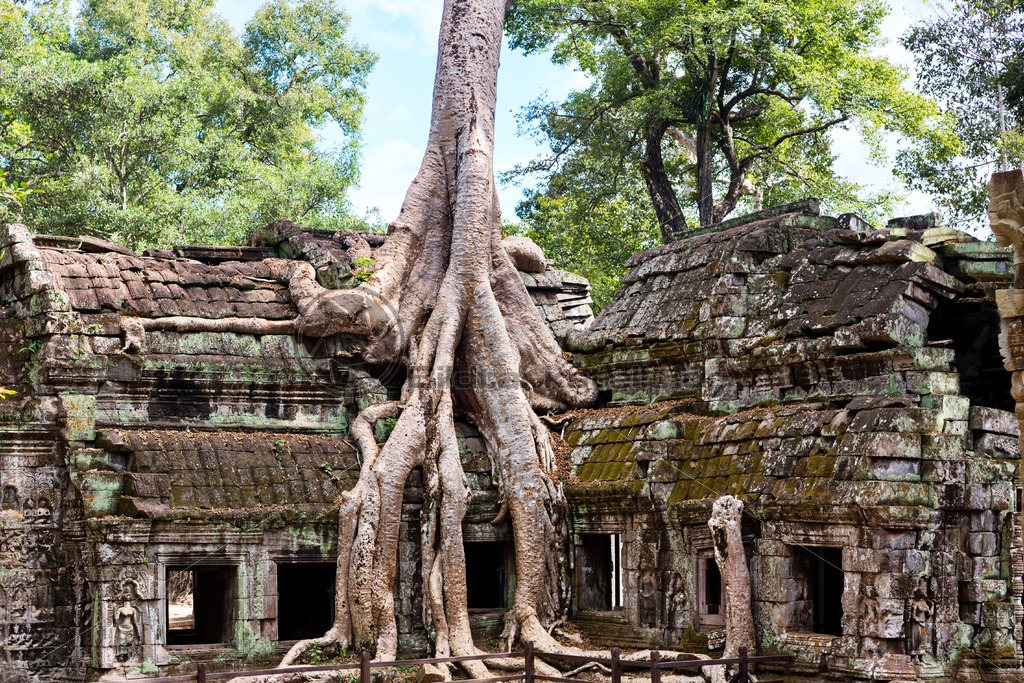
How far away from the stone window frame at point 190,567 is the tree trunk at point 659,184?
1390 centimetres

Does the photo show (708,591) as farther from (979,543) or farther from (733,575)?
(979,543)

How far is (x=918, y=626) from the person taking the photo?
42.1ft

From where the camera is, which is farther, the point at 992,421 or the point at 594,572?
the point at 594,572

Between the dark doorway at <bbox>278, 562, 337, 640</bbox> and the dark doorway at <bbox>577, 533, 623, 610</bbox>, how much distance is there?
3.02 m

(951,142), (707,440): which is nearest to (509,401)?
(707,440)

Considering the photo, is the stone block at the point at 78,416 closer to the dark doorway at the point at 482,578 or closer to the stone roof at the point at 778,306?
the dark doorway at the point at 482,578

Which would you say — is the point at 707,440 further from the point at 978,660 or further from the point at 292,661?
the point at 292,661

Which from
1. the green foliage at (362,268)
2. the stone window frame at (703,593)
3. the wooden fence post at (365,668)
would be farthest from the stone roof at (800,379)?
the wooden fence post at (365,668)

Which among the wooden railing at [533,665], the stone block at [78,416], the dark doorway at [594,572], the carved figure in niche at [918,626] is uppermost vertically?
the stone block at [78,416]

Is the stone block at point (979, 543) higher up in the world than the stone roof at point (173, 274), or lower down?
lower down

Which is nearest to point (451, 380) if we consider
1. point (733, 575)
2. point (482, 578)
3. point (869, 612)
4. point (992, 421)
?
point (482, 578)

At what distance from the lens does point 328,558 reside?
14.9 metres

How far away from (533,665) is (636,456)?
116 inches

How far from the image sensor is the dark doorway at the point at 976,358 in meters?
15.0
